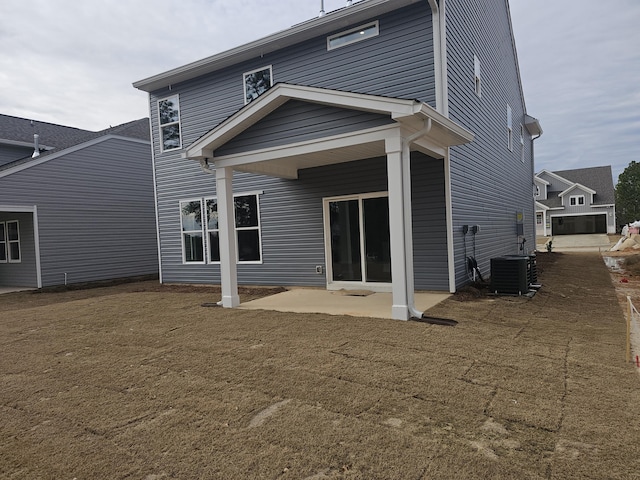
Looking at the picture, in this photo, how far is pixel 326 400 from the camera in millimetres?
3207

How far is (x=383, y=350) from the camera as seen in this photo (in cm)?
441

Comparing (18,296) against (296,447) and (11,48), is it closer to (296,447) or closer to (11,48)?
(11,48)

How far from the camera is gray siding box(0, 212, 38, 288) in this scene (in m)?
13.0

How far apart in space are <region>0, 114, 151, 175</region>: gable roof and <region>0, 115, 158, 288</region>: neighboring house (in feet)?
0.12

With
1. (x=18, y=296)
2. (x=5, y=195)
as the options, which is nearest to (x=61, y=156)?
(x=5, y=195)

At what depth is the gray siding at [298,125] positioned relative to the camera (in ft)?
19.5

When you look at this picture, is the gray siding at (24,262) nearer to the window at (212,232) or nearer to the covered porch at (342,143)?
the window at (212,232)

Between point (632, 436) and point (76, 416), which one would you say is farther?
point (76, 416)

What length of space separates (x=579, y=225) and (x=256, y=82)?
3656 centimetres

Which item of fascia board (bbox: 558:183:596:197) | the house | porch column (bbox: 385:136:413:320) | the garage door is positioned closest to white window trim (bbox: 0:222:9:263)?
the house

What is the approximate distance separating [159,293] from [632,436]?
376 inches

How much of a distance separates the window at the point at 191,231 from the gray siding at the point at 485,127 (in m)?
6.69

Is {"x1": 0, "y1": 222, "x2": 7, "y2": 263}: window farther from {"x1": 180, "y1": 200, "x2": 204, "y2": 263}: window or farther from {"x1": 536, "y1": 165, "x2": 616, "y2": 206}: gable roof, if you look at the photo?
{"x1": 536, "y1": 165, "x2": 616, "y2": 206}: gable roof

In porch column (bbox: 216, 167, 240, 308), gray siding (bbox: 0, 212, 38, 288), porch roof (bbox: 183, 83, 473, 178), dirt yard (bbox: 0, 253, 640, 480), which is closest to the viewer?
dirt yard (bbox: 0, 253, 640, 480)
